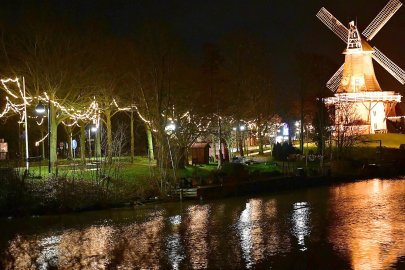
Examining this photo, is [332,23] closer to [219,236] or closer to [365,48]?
[365,48]

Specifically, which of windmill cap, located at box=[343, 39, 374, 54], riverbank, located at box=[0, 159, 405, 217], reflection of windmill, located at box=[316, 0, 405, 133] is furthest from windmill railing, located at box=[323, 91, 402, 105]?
riverbank, located at box=[0, 159, 405, 217]

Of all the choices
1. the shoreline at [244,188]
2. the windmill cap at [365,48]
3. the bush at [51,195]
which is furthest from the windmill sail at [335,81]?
the bush at [51,195]

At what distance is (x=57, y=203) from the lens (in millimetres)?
29250

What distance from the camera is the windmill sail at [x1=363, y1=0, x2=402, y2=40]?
8325 cm

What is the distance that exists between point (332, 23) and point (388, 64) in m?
11.0

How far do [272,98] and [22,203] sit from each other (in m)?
45.3

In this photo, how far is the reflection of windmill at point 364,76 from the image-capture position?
8312cm

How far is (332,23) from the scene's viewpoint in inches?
3442

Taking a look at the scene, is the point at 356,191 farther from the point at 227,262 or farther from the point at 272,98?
the point at 272,98

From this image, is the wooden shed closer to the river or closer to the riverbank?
the riverbank

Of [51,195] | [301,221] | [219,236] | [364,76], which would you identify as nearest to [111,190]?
[51,195]

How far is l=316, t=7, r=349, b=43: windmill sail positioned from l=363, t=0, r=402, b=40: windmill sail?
3.64m

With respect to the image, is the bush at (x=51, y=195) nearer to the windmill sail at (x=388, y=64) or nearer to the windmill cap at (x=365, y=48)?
the windmill cap at (x=365, y=48)

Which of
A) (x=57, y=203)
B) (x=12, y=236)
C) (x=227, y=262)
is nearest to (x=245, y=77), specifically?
(x=57, y=203)
